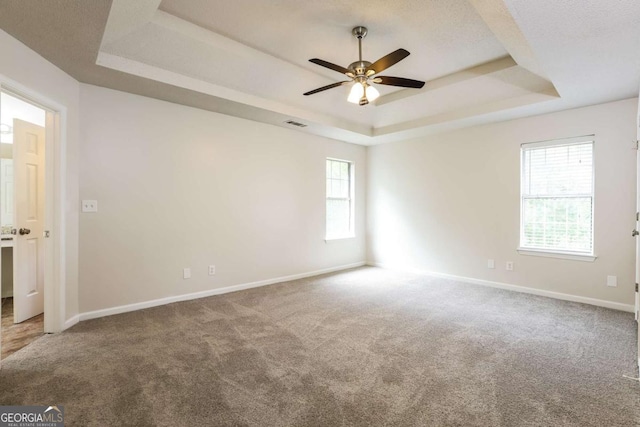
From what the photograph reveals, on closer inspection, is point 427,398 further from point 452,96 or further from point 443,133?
point 443,133

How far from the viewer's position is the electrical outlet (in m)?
3.23

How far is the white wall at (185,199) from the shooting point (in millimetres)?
3326

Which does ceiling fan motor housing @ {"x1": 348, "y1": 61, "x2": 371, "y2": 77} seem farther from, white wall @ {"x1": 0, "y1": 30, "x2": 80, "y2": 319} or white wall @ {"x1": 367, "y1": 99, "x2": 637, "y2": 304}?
white wall @ {"x1": 367, "y1": 99, "x2": 637, "y2": 304}

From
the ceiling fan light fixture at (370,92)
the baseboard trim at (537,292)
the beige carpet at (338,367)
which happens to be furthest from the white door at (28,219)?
the baseboard trim at (537,292)

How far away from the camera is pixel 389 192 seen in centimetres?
594

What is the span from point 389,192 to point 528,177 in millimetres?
2253

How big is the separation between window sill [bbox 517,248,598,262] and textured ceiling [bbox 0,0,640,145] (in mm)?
1861

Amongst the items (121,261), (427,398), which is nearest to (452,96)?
(427,398)

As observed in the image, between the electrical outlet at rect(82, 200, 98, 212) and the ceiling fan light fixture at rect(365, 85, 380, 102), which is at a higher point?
the ceiling fan light fixture at rect(365, 85, 380, 102)

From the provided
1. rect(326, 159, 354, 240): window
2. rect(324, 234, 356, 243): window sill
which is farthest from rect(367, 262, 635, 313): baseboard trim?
rect(326, 159, 354, 240): window

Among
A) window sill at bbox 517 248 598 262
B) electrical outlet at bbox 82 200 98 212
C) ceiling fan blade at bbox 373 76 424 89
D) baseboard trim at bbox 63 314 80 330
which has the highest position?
ceiling fan blade at bbox 373 76 424 89

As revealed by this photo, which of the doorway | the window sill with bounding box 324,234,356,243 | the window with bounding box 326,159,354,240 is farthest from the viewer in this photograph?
the window with bounding box 326,159,354,240

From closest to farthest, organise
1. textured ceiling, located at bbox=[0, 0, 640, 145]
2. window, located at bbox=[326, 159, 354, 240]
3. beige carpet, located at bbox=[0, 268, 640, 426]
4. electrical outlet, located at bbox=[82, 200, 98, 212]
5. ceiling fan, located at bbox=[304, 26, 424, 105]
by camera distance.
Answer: beige carpet, located at bbox=[0, 268, 640, 426] < textured ceiling, located at bbox=[0, 0, 640, 145] < ceiling fan, located at bbox=[304, 26, 424, 105] < electrical outlet, located at bbox=[82, 200, 98, 212] < window, located at bbox=[326, 159, 354, 240]

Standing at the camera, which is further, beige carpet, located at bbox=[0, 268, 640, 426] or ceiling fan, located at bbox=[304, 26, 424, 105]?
ceiling fan, located at bbox=[304, 26, 424, 105]
